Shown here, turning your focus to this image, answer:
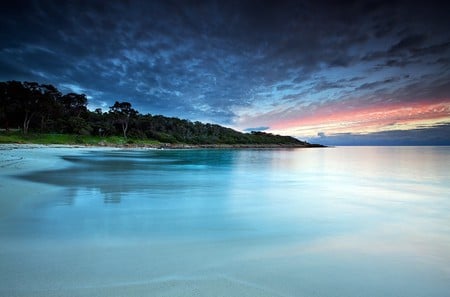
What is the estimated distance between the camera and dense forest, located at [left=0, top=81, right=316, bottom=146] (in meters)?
49.6

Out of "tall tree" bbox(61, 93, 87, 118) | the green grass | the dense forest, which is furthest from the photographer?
"tall tree" bbox(61, 93, 87, 118)

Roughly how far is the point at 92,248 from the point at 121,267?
948 mm

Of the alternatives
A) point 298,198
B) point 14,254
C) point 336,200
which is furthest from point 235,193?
point 14,254

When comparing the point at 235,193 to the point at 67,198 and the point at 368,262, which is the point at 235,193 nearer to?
the point at 67,198

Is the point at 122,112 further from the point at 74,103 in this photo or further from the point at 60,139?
the point at 60,139

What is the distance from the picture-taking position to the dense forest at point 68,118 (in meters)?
49.6

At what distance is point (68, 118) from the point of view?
6438cm

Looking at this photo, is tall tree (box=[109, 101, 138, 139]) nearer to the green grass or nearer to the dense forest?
the dense forest

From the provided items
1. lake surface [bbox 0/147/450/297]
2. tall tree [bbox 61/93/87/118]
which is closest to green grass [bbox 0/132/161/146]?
tall tree [bbox 61/93/87/118]

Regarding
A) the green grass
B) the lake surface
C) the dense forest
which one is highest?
the dense forest

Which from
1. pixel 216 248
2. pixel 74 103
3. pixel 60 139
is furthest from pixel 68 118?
pixel 216 248

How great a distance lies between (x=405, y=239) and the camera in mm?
5082

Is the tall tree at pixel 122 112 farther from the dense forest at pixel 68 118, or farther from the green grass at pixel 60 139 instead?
the green grass at pixel 60 139

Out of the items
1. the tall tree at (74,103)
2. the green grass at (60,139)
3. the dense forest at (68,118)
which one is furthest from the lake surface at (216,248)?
the tall tree at (74,103)
